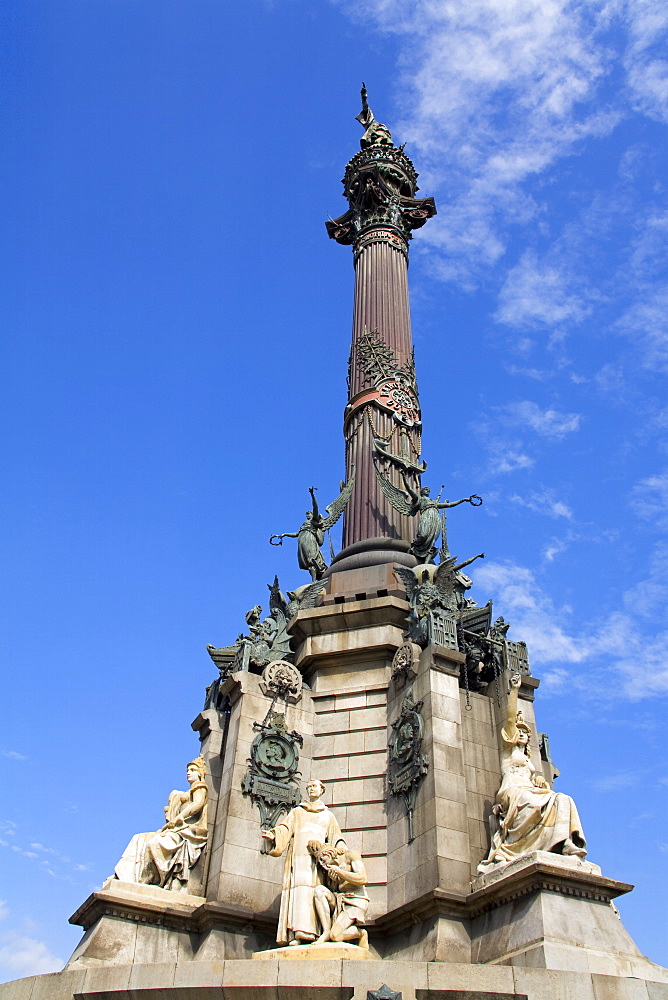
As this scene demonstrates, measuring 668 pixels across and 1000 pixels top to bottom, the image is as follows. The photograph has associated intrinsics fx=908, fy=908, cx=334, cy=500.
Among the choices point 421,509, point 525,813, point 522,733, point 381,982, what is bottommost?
point 381,982

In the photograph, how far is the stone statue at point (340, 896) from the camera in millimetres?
12922

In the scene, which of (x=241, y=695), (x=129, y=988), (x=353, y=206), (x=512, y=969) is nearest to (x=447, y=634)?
(x=241, y=695)

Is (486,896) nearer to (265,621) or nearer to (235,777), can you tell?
(235,777)

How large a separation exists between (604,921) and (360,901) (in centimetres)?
344

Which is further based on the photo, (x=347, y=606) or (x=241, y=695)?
(x=347, y=606)

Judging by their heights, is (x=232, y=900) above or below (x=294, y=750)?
below

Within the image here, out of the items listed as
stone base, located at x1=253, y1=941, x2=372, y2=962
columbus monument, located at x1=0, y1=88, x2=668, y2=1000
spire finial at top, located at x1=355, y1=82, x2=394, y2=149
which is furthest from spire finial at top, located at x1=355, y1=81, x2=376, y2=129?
stone base, located at x1=253, y1=941, x2=372, y2=962

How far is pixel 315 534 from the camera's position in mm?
22078

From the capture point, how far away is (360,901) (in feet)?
43.4

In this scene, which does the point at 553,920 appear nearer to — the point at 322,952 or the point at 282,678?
the point at 322,952

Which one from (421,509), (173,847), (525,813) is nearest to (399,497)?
(421,509)

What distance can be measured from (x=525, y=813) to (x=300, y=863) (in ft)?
11.8

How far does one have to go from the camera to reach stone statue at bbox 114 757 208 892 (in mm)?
16094

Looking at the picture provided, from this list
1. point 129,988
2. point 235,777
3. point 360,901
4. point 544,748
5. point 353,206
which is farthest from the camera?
point 353,206
